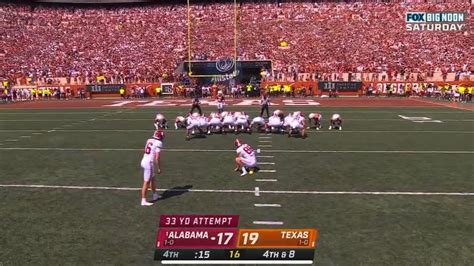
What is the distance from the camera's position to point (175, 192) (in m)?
9.80

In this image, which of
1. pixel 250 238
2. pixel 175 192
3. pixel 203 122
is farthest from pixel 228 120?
pixel 250 238

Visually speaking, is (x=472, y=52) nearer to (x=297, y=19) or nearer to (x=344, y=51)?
(x=344, y=51)

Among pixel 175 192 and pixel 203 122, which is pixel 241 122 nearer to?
pixel 203 122

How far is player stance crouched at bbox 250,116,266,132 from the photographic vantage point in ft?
59.1

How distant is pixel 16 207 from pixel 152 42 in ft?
146

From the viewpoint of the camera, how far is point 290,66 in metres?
45.8

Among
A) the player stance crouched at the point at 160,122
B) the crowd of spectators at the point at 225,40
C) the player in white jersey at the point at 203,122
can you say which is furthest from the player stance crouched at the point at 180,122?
the crowd of spectators at the point at 225,40

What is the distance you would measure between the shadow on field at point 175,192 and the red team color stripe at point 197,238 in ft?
9.86

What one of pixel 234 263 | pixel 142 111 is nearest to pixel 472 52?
pixel 142 111

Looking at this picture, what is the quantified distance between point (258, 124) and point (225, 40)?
1299 inches

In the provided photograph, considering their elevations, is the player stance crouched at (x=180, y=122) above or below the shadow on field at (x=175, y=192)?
above

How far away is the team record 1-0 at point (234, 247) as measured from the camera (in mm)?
6051

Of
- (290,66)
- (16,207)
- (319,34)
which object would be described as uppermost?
(319,34)

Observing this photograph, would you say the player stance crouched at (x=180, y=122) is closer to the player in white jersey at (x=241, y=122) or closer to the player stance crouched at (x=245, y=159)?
the player in white jersey at (x=241, y=122)
